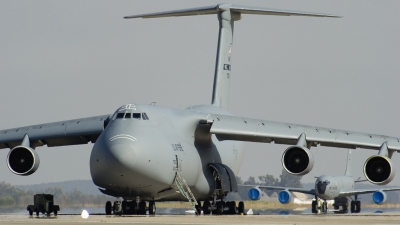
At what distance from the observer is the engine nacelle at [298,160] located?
2391cm

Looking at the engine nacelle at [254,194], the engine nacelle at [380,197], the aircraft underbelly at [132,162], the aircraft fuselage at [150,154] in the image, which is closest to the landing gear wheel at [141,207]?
the aircraft fuselage at [150,154]

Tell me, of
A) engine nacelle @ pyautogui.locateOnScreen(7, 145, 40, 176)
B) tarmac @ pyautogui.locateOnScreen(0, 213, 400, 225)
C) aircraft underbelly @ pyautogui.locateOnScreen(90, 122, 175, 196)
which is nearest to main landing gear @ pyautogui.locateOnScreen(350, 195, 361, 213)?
aircraft underbelly @ pyautogui.locateOnScreen(90, 122, 175, 196)

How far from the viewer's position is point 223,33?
31.5 m

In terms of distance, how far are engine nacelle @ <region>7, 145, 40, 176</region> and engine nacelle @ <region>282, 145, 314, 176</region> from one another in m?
7.38

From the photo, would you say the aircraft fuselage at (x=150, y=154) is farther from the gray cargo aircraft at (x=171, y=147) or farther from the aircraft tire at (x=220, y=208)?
the aircraft tire at (x=220, y=208)

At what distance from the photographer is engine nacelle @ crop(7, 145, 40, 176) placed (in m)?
24.8

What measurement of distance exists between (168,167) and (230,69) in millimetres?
9441

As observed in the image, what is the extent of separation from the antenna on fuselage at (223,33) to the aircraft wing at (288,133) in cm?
462

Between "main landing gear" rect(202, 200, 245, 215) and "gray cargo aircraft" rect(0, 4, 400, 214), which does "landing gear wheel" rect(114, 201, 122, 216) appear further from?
"main landing gear" rect(202, 200, 245, 215)

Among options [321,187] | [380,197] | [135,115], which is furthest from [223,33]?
[380,197]

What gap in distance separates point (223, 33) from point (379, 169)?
964 cm

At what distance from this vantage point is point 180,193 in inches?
989

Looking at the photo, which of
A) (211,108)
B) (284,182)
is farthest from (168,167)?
(284,182)

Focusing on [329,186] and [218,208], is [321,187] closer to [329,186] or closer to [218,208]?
[329,186]
